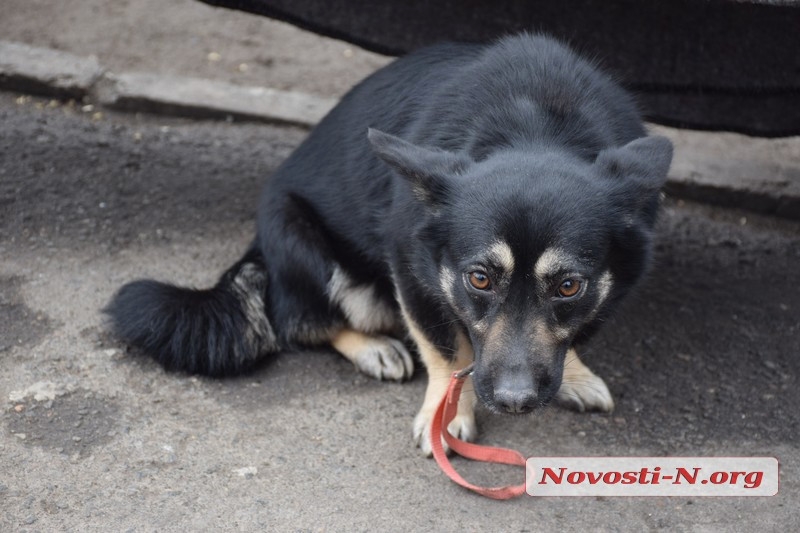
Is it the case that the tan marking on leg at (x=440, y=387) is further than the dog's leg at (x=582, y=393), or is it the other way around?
the dog's leg at (x=582, y=393)

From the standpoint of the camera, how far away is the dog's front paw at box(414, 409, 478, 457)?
3576 mm

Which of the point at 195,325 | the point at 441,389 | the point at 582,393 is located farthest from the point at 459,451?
the point at 195,325

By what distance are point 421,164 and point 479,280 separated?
1.37 ft

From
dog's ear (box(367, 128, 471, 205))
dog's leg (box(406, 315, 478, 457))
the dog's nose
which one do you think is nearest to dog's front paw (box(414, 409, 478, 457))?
dog's leg (box(406, 315, 478, 457))

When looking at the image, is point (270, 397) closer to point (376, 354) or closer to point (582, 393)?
point (376, 354)

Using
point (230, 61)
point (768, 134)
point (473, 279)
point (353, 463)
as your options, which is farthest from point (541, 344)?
point (230, 61)

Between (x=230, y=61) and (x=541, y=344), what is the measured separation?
4.62 metres

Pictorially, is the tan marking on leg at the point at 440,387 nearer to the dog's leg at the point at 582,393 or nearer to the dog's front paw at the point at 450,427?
the dog's front paw at the point at 450,427

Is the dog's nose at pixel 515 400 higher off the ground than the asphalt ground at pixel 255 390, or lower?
higher

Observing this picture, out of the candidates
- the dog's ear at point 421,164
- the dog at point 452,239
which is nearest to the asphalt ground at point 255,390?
the dog at point 452,239

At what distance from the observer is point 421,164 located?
3.14 metres

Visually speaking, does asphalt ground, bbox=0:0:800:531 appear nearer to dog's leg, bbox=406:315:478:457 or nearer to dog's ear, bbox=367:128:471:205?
dog's leg, bbox=406:315:478:457

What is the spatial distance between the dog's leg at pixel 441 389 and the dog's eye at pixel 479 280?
62 centimetres

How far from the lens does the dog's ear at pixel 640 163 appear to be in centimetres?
310
